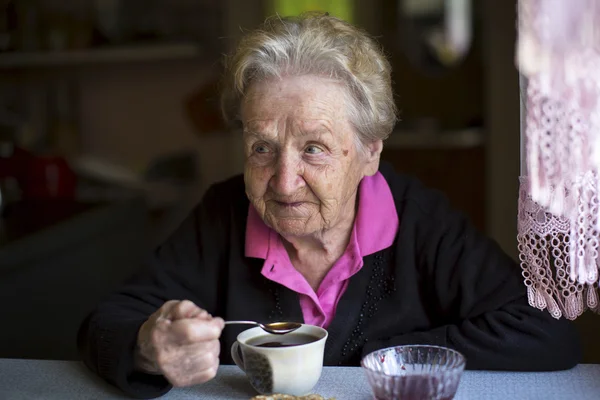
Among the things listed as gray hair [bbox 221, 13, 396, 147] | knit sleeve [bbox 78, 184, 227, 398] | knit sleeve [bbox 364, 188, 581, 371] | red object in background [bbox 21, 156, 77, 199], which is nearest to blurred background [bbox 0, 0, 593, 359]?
red object in background [bbox 21, 156, 77, 199]

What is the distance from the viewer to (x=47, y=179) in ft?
10.2

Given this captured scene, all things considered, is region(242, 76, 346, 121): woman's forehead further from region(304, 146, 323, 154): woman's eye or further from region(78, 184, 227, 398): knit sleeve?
region(78, 184, 227, 398): knit sleeve

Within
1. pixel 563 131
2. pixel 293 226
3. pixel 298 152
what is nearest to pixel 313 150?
pixel 298 152

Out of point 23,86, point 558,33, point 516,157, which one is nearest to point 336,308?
point 558,33

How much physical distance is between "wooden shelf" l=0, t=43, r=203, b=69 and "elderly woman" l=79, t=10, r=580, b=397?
2221mm

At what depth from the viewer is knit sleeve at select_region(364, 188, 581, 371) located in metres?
1.24

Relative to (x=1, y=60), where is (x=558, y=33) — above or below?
above

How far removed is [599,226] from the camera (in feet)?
3.52

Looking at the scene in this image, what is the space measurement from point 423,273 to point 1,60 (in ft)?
9.75

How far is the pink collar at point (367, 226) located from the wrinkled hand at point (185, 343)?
0.33 meters

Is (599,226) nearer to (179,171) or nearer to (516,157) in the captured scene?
(516,157)

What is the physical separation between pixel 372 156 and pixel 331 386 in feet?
1.53

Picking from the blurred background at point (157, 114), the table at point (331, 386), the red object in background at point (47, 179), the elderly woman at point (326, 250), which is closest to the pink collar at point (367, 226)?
the elderly woman at point (326, 250)

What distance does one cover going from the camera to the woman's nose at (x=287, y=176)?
1.30m
